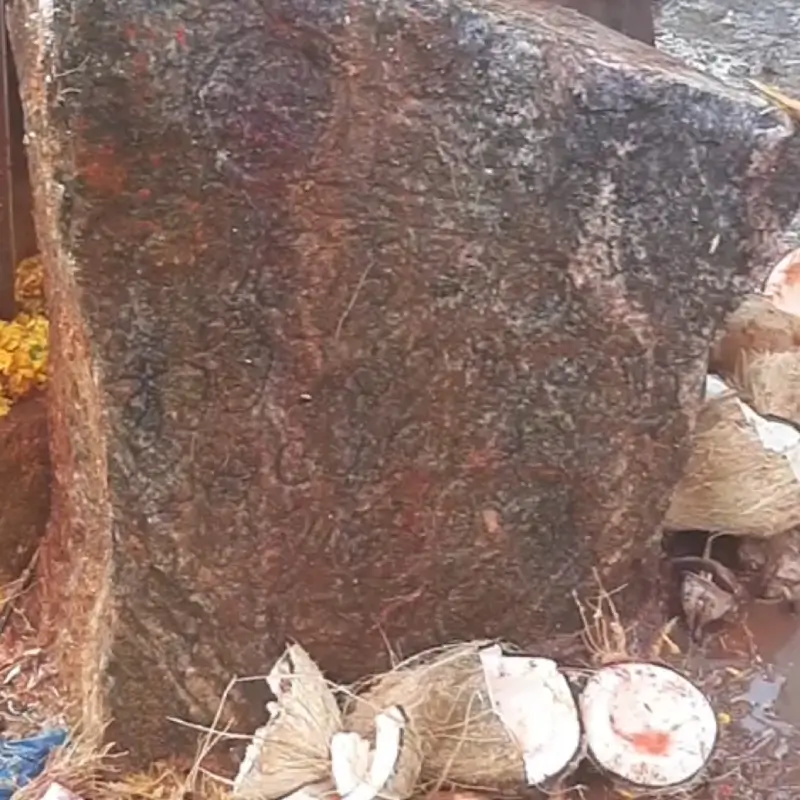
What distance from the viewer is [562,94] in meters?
1.69

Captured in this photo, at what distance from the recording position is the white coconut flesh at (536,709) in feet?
6.07

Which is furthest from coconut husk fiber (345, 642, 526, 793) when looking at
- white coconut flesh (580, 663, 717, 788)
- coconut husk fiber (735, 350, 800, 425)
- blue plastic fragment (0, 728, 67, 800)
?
Answer: coconut husk fiber (735, 350, 800, 425)

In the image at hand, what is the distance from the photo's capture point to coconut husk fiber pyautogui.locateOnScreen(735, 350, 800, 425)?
2.30 m

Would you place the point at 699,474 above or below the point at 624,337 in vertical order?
below

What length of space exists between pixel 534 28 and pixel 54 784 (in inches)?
44.0

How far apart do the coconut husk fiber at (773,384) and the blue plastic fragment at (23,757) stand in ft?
3.92

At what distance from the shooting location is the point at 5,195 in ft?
6.37

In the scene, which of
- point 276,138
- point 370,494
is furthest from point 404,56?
point 370,494

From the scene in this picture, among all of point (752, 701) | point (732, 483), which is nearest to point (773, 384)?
point (732, 483)

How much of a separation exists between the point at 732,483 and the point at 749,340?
32 cm

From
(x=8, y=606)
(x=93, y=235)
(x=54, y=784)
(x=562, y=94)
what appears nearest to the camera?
(x=93, y=235)

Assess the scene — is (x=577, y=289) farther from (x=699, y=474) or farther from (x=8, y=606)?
(x=8, y=606)

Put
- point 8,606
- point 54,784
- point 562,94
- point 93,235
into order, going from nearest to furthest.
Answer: point 93,235, point 562,94, point 54,784, point 8,606

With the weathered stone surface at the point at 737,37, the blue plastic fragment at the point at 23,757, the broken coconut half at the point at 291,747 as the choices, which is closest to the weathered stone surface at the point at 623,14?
the weathered stone surface at the point at 737,37
